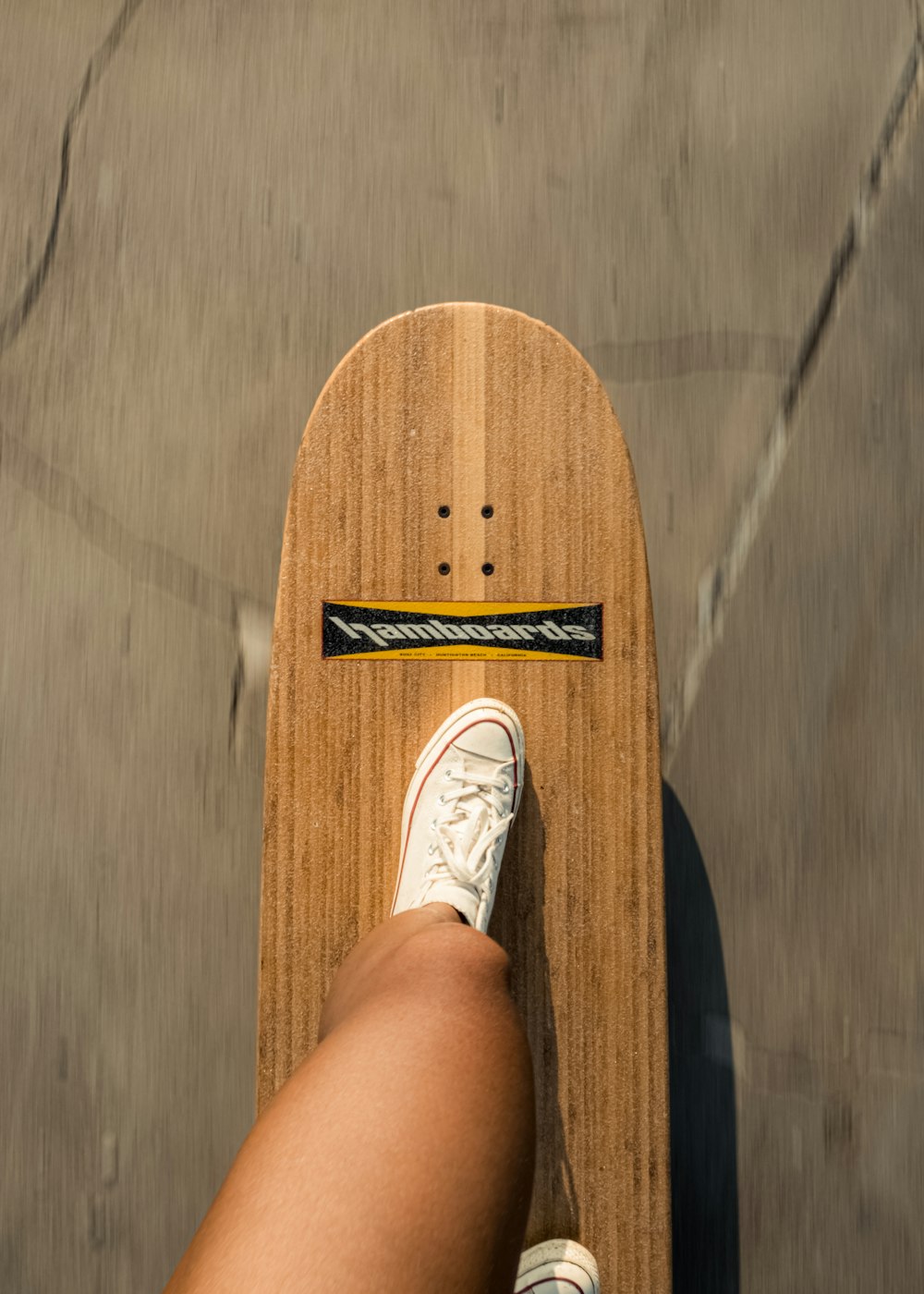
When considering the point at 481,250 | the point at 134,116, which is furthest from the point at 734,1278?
the point at 134,116

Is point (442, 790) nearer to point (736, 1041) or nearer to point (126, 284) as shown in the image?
point (736, 1041)

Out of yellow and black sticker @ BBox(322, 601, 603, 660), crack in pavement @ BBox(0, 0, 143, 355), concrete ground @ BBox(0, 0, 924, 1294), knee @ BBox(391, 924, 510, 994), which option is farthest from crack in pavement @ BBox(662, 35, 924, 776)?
crack in pavement @ BBox(0, 0, 143, 355)

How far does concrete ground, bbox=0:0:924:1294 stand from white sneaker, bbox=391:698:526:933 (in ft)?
0.94

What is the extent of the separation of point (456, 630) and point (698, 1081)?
25.3 inches

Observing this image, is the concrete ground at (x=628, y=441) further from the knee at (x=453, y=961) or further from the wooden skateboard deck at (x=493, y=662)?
the knee at (x=453, y=961)

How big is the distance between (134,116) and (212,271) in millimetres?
230

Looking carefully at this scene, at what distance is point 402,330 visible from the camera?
94cm

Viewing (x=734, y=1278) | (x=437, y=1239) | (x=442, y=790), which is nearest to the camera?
(x=437, y=1239)

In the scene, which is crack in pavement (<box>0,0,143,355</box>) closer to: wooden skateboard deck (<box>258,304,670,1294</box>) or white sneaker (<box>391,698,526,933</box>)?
wooden skateboard deck (<box>258,304,670,1294</box>)

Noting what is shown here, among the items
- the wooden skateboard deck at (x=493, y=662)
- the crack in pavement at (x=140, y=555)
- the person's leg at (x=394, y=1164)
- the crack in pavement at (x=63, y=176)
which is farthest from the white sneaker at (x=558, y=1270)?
the crack in pavement at (x=63, y=176)

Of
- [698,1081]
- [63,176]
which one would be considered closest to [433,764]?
[698,1081]

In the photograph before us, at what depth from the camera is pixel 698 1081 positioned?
1.10 meters

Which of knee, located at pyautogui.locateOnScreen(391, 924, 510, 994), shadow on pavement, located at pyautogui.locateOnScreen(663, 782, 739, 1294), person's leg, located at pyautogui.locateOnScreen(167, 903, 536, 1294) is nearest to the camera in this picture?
person's leg, located at pyautogui.locateOnScreen(167, 903, 536, 1294)

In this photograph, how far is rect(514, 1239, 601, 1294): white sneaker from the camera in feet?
2.86
